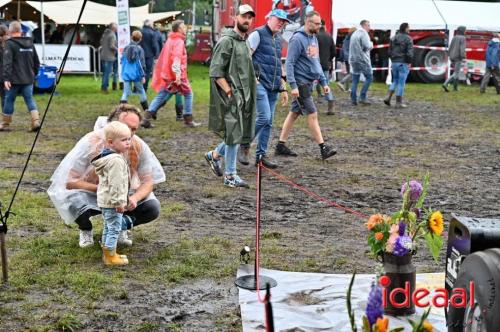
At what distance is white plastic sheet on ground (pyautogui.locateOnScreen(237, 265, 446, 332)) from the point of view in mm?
4332

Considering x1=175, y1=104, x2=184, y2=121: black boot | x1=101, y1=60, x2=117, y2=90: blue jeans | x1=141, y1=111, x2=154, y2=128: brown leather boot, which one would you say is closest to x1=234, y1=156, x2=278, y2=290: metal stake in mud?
x1=141, y1=111, x2=154, y2=128: brown leather boot

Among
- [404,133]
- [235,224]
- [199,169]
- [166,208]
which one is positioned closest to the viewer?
[235,224]

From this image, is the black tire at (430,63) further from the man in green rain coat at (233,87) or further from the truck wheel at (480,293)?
the truck wheel at (480,293)

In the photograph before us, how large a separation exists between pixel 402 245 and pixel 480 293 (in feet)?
3.74

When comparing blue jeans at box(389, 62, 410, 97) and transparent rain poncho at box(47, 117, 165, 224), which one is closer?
transparent rain poncho at box(47, 117, 165, 224)

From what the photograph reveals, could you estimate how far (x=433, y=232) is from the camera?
14.0 feet

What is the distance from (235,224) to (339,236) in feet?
3.05

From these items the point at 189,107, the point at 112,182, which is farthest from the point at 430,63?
the point at 112,182

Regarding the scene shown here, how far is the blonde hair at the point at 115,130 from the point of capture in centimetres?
528

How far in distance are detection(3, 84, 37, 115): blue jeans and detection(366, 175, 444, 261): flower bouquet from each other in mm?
8811

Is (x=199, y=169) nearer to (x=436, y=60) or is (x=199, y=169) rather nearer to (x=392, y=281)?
(x=392, y=281)

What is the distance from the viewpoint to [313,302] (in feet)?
15.6

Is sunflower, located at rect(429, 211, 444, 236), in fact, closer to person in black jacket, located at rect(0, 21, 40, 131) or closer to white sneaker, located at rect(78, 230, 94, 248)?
white sneaker, located at rect(78, 230, 94, 248)

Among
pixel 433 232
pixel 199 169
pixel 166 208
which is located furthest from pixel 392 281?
pixel 199 169
